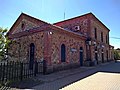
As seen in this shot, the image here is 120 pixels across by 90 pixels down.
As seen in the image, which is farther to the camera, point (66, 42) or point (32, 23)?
point (32, 23)

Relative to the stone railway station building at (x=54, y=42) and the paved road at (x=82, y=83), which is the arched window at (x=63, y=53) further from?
the paved road at (x=82, y=83)

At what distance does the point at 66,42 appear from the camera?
14.2m

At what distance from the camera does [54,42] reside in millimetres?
12383

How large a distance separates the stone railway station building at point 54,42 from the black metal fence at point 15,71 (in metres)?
0.76

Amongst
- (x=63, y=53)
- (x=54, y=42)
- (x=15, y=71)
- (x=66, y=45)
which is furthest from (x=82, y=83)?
(x=66, y=45)

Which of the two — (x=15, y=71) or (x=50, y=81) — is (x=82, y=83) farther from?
(x=15, y=71)

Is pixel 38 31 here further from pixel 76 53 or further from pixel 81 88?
pixel 81 88

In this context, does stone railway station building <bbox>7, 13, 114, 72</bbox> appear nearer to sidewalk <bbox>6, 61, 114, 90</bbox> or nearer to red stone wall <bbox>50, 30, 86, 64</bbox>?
red stone wall <bbox>50, 30, 86, 64</bbox>

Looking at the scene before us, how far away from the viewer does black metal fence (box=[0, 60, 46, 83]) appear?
7.64 meters

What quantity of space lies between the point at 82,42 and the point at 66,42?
4.22m

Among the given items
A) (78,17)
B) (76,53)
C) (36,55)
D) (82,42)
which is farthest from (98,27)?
(36,55)

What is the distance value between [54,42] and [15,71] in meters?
4.90

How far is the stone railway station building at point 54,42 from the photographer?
1202 cm

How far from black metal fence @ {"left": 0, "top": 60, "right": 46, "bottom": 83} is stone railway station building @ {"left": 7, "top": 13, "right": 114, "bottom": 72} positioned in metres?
0.76
